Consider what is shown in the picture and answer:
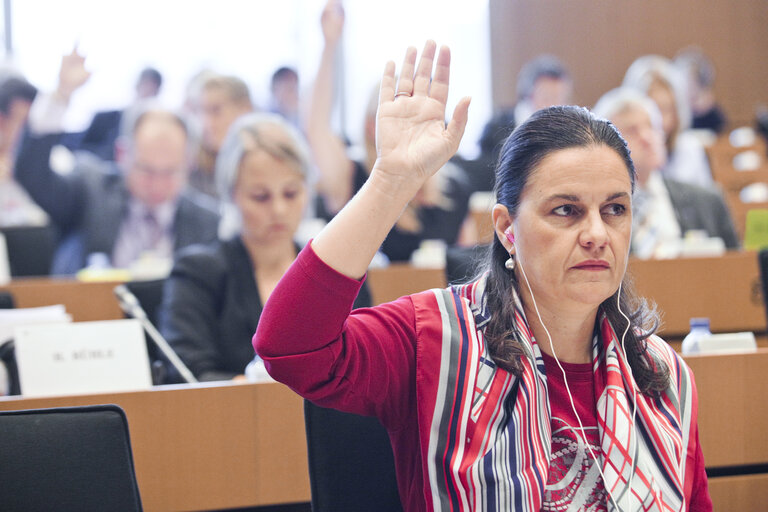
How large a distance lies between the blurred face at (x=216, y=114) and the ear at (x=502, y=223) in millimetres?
3305

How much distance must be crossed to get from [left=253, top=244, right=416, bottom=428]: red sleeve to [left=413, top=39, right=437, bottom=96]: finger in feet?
0.95

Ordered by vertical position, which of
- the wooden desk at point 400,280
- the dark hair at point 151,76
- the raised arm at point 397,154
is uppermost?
the dark hair at point 151,76

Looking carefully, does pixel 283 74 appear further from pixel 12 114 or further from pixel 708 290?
pixel 708 290

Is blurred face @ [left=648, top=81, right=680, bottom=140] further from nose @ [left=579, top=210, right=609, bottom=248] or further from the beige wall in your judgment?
nose @ [left=579, top=210, right=609, bottom=248]

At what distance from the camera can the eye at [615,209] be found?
1.41 metres

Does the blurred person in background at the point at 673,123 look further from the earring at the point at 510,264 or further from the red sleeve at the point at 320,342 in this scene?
the red sleeve at the point at 320,342

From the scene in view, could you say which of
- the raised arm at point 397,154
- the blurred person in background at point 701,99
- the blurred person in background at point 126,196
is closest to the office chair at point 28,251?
the blurred person in background at point 126,196

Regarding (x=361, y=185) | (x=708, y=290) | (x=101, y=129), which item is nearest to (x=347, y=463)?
(x=708, y=290)

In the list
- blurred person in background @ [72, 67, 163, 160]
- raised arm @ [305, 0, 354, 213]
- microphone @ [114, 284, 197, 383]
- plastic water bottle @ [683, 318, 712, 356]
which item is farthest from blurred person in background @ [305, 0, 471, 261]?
blurred person in background @ [72, 67, 163, 160]

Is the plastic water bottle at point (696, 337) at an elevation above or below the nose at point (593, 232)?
below

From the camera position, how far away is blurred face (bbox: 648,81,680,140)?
4555 mm

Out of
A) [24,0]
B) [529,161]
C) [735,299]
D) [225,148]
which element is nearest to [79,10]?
[24,0]

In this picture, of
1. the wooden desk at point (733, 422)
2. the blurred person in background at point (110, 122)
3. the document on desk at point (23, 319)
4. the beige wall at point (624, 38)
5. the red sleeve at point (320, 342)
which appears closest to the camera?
the red sleeve at point (320, 342)

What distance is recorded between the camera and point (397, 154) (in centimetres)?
126
